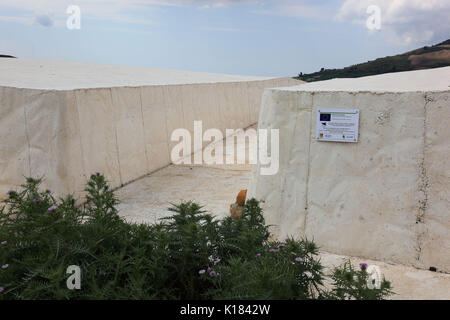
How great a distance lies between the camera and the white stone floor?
14.3 ft

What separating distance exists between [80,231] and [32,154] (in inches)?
190

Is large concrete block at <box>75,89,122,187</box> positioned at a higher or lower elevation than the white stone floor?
higher

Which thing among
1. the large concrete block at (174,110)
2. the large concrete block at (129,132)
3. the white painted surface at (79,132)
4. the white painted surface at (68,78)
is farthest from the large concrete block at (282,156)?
the large concrete block at (174,110)

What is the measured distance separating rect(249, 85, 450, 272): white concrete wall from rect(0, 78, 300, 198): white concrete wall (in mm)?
3326

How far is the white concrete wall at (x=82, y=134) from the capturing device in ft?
22.8

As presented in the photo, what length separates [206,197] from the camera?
749 cm

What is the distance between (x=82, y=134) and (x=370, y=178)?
4.55 m

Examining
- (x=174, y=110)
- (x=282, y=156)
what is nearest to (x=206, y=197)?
(x=282, y=156)

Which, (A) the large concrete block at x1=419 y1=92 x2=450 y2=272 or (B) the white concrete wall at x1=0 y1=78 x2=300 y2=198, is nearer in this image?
(A) the large concrete block at x1=419 y1=92 x2=450 y2=272
